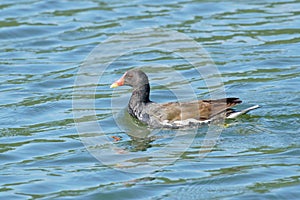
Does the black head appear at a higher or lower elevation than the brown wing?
higher

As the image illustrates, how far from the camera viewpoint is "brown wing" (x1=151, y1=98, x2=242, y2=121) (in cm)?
1198

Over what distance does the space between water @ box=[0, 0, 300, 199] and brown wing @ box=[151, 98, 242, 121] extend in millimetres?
278

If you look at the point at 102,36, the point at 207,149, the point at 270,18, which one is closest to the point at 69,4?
the point at 102,36

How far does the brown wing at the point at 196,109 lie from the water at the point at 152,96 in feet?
0.91

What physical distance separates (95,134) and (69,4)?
7.79 m

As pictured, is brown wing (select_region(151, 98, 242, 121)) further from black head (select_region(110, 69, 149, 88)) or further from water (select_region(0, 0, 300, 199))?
black head (select_region(110, 69, 149, 88))

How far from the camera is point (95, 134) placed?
38.8ft

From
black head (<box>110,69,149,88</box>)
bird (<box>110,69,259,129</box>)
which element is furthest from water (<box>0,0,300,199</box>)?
black head (<box>110,69,149,88</box>)

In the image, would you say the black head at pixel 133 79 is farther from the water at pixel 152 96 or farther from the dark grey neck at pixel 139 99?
the water at pixel 152 96

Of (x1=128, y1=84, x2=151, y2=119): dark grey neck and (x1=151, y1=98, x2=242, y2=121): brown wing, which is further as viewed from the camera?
(x1=128, y1=84, x2=151, y2=119): dark grey neck

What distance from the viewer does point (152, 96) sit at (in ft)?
45.3

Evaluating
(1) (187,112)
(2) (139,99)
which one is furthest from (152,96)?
(1) (187,112)

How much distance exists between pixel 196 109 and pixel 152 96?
6.28 feet

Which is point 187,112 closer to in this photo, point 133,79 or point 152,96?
point 133,79
